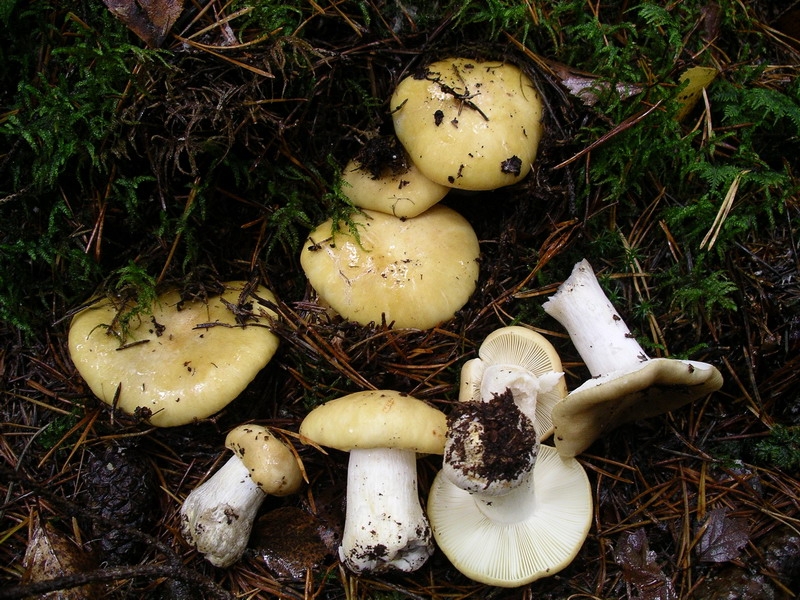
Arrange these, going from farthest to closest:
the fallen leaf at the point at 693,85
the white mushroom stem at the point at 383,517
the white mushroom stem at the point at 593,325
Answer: the fallen leaf at the point at 693,85
the white mushroom stem at the point at 593,325
the white mushroom stem at the point at 383,517

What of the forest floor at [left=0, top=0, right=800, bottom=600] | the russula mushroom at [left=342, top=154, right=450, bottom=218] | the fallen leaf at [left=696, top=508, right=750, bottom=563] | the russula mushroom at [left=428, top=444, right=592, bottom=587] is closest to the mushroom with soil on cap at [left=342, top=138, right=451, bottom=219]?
the russula mushroom at [left=342, top=154, right=450, bottom=218]

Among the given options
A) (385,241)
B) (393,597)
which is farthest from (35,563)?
(385,241)

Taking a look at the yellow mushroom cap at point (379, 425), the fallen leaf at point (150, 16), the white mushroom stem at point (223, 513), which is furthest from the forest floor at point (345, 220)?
the yellow mushroom cap at point (379, 425)

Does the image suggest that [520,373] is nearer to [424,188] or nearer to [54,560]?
[424,188]

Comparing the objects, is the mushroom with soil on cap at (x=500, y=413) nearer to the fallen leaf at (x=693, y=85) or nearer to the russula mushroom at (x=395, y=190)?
the russula mushroom at (x=395, y=190)

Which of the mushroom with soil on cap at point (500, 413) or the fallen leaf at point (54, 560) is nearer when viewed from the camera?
the mushroom with soil on cap at point (500, 413)

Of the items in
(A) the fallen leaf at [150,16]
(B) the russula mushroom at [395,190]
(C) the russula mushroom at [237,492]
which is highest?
(A) the fallen leaf at [150,16]

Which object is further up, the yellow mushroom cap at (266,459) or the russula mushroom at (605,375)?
the russula mushroom at (605,375)
